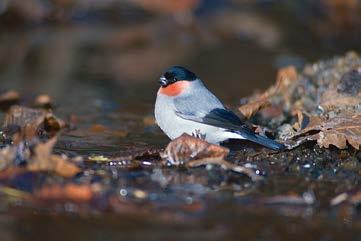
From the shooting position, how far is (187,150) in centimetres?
600

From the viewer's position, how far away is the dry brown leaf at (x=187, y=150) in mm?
5949

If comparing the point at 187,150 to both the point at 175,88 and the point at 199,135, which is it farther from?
the point at 175,88

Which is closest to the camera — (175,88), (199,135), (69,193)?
(69,193)

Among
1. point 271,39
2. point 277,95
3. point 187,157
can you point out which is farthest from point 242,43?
point 187,157

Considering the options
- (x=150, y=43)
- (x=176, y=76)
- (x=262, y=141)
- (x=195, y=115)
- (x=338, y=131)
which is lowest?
(x=262, y=141)

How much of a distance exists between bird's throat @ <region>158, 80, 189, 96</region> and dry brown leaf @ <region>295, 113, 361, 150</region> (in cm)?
98

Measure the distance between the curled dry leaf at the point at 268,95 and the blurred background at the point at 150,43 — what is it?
1.79 ft

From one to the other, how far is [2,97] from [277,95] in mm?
2706

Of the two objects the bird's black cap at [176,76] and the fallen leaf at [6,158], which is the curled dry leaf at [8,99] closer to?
the bird's black cap at [176,76]

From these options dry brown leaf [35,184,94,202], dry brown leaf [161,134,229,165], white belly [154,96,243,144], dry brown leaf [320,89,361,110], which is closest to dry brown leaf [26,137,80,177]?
dry brown leaf [35,184,94,202]

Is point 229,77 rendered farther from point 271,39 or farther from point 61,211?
point 61,211

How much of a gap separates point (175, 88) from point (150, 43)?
7.45 meters

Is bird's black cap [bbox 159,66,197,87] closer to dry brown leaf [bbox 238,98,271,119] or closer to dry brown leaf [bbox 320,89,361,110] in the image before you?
dry brown leaf [bbox 238,98,271,119]

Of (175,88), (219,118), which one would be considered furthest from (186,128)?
(175,88)
